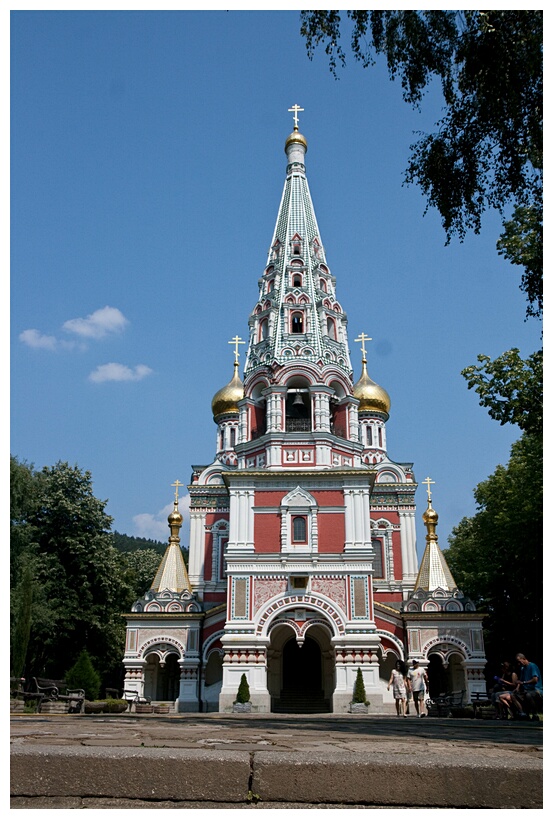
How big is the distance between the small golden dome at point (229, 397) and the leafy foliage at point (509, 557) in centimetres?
1152

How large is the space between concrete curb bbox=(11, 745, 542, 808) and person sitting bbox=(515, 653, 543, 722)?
27.1 feet

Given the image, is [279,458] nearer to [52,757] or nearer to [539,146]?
[539,146]

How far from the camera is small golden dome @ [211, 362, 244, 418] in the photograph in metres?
34.0

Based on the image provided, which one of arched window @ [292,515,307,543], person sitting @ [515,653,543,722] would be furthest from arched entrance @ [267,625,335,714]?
person sitting @ [515,653,543,722]

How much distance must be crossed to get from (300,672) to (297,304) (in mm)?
12745

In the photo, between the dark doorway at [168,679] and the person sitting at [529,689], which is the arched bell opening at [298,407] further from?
the person sitting at [529,689]

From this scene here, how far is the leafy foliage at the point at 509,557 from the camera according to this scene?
22.9 m

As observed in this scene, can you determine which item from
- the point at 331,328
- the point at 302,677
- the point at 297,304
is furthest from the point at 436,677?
the point at 297,304

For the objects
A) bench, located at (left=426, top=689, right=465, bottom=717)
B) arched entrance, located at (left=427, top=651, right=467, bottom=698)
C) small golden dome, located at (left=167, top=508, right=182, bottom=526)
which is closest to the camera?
bench, located at (left=426, top=689, right=465, bottom=717)

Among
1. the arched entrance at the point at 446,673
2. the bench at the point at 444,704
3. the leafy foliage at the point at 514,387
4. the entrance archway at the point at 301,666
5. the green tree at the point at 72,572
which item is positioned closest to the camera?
the leafy foliage at the point at 514,387

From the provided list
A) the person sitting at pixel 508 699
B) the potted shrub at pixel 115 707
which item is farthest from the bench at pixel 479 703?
the potted shrub at pixel 115 707

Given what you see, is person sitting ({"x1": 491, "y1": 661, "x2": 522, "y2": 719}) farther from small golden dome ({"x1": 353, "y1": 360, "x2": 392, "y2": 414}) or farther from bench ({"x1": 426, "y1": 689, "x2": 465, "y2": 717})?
small golden dome ({"x1": 353, "y1": 360, "x2": 392, "y2": 414})

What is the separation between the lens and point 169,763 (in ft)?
12.1

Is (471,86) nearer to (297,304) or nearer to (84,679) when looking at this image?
(297,304)
